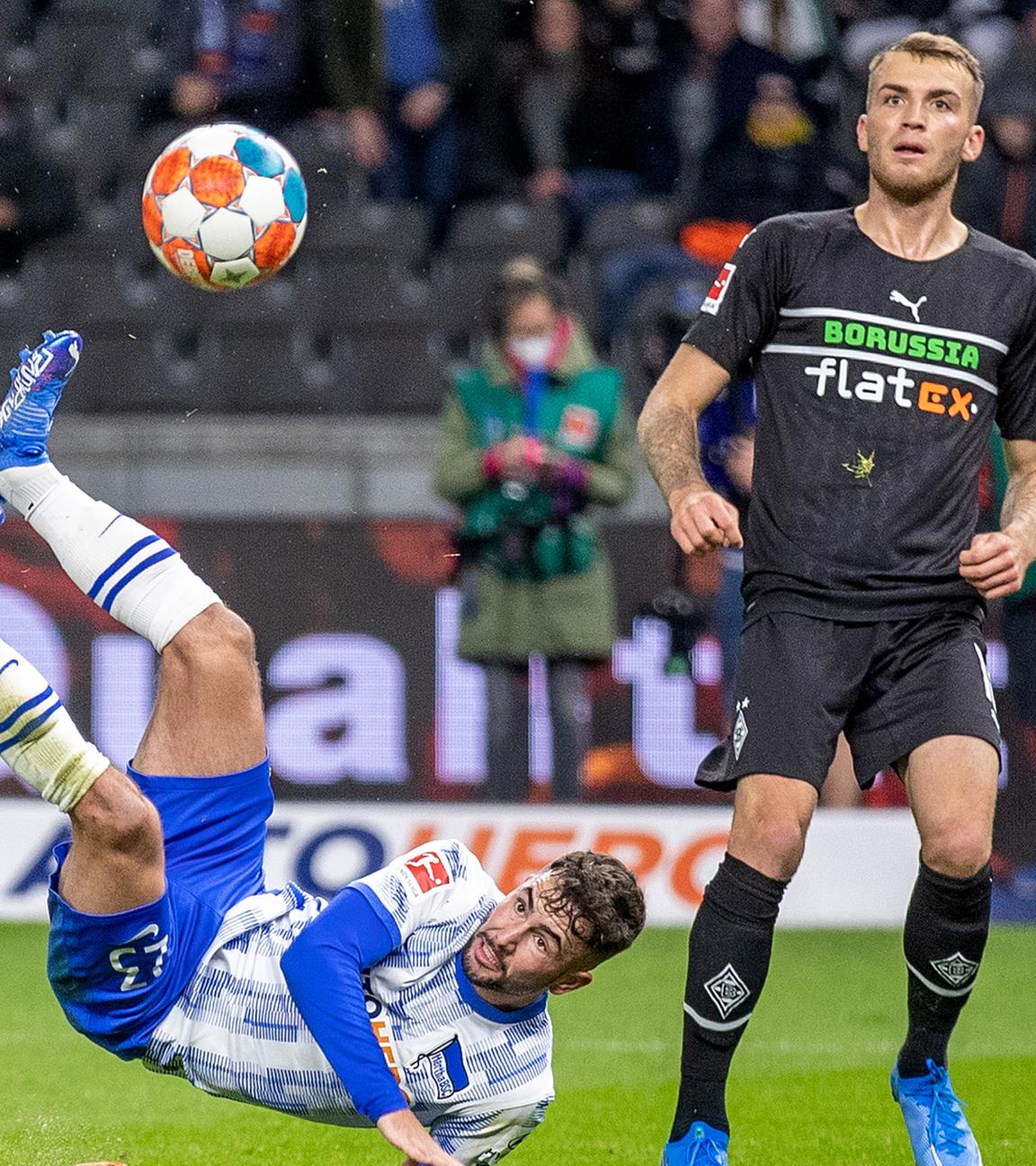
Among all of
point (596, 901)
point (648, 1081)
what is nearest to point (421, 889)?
point (596, 901)

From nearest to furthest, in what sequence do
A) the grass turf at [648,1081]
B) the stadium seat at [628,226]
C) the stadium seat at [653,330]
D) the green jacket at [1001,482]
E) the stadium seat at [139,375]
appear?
the grass turf at [648,1081], the green jacket at [1001,482], the stadium seat at [653,330], the stadium seat at [139,375], the stadium seat at [628,226]

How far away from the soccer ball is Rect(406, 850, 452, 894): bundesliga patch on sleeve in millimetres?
2040

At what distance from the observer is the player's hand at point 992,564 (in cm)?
350

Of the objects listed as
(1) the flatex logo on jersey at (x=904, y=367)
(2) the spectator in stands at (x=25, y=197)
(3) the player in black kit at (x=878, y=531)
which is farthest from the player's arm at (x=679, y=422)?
(2) the spectator in stands at (x=25, y=197)

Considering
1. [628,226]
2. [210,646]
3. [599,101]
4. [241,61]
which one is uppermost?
[241,61]

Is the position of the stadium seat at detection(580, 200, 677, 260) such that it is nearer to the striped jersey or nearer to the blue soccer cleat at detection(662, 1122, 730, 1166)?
the striped jersey

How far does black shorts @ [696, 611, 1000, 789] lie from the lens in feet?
11.8

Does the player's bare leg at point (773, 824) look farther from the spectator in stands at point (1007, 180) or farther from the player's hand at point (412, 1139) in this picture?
the spectator in stands at point (1007, 180)

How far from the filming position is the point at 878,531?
12.1ft

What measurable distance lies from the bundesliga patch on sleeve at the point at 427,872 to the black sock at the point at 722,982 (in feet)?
1.60

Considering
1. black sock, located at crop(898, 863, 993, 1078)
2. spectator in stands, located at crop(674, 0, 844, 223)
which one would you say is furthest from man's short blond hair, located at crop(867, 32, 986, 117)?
spectator in stands, located at crop(674, 0, 844, 223)

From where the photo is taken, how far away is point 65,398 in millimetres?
8047

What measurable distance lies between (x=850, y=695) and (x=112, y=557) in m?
1.51

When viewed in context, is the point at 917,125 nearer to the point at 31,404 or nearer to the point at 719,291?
the point at 719,291
